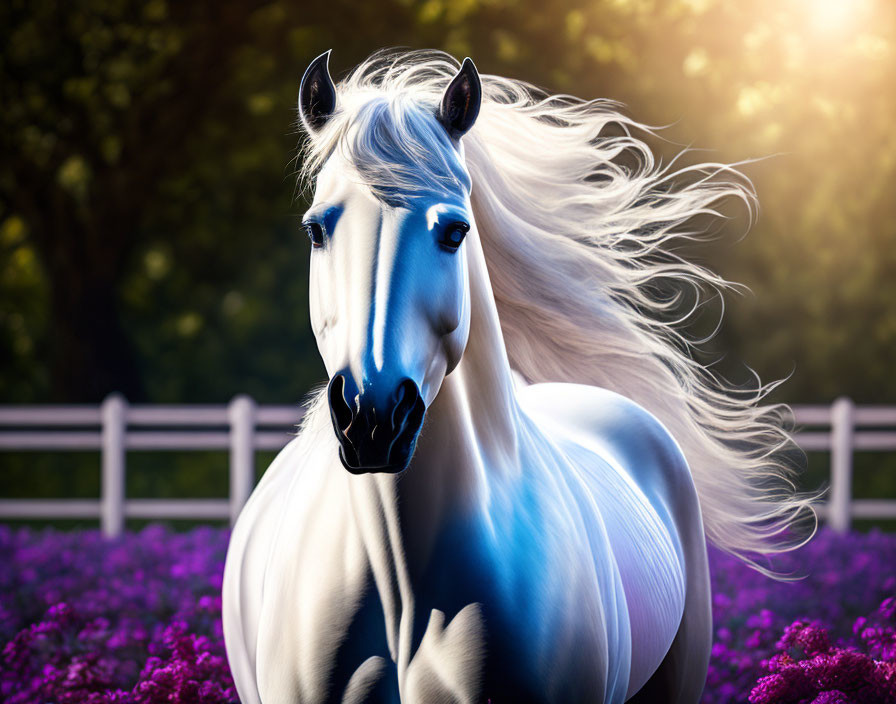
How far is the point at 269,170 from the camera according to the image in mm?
12398

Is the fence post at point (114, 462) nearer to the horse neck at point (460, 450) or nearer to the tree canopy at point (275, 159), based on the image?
the tree canopy at point (275, 159)

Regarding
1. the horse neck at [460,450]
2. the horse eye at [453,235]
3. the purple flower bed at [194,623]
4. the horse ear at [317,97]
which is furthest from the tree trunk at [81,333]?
the horse eye at [453,235]

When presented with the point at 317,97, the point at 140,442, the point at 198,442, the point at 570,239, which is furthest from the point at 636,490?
the point at 140,442

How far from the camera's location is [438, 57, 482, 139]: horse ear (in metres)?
2.06

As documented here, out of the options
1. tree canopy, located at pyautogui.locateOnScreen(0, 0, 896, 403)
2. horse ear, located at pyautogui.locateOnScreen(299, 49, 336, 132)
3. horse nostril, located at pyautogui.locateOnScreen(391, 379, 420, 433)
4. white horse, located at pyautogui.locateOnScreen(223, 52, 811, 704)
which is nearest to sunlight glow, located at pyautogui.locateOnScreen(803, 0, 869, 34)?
tree canopy, located at pyautogui.locateOnScreen(0, 0, 896, 403)

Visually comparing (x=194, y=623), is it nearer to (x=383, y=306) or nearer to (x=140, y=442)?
(x=383, y=306)

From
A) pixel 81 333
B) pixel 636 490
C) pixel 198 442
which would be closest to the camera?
pixel 636 490

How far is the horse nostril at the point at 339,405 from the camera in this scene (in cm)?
171

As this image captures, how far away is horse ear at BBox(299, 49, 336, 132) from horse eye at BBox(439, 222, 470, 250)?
15.8 inches

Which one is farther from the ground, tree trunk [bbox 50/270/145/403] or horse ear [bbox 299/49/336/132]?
tree trunk [bbox 50/270/145/403]

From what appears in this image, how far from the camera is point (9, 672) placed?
4.16 metres

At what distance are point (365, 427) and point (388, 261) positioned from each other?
325mm

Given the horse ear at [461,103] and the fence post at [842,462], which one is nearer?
the horse ear at [461,103]

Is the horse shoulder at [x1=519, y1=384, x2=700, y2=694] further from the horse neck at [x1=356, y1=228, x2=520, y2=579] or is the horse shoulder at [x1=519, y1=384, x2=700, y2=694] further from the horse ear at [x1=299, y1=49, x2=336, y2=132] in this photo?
the horse ear at [x1=299, y1=49, x2=336, y2=132]
